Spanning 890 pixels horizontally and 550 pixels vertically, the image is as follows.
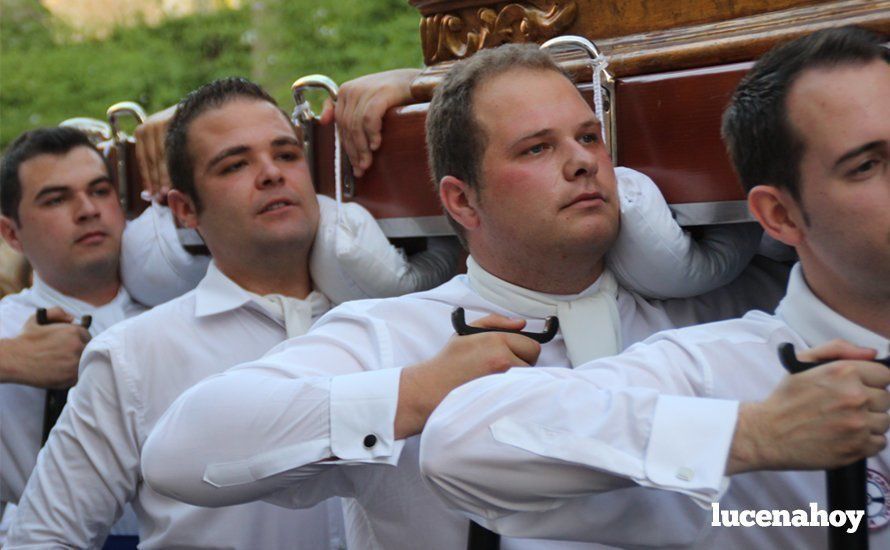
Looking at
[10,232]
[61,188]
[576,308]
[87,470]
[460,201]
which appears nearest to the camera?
[576,308]

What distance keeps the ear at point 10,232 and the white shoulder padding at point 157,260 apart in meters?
0.42

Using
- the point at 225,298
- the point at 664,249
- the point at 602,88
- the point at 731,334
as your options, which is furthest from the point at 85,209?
the point at 731,334

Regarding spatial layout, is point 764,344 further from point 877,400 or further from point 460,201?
point 460,201

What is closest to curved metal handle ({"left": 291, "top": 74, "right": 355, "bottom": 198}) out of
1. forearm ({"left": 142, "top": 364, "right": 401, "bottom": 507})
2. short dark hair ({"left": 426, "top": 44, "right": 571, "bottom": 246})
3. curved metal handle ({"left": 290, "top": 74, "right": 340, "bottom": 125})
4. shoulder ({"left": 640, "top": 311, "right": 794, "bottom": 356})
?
curved metal handle ({"left": 290, "top": 74, "right": 340, "bottom": 125})

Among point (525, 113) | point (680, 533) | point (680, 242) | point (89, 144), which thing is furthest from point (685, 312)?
Result: point (89, 144)

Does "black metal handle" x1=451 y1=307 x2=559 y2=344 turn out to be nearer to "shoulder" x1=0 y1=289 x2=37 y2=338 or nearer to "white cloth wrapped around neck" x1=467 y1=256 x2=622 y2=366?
"white cloth wrapped around neck" x1=467 y1=256 x2=622 y2=366

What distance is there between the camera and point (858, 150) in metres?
1.54

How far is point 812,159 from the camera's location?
5.23 ft

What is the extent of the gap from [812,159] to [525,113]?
0.54m

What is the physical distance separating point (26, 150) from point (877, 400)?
2497mm

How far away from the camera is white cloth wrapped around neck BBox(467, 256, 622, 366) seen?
196cm

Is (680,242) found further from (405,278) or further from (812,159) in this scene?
(405,278)

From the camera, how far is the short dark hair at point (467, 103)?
6.64 feet

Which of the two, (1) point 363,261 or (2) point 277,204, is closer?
(1) point 363,261
